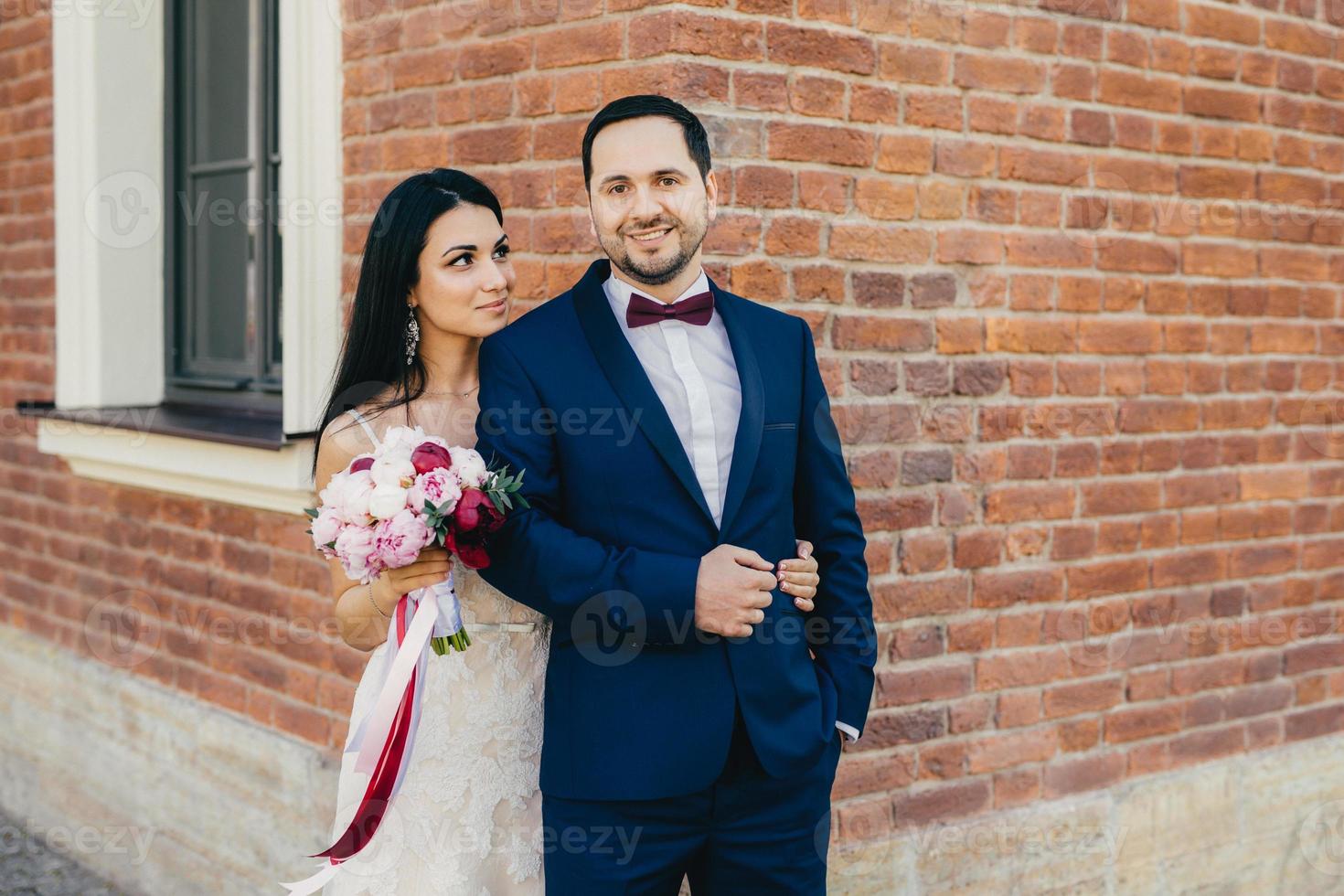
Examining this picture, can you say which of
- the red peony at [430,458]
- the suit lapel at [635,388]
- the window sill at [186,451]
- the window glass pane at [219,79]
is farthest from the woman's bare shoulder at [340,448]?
the window glass pane at [219,79]

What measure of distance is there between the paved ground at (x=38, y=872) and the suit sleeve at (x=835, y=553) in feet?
11.2

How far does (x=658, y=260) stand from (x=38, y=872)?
394cm

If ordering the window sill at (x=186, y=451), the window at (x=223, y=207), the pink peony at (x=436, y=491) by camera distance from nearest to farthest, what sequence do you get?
the pink peony at (x=436, y=491)
the window sill at (x=186, y=451)
the window at (x=223, y=207)

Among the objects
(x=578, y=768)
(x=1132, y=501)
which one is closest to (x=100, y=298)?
(x=578, y=768)

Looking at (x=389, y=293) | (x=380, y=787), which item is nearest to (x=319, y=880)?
(x=380, y=787)

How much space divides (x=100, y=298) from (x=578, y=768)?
3209 mm

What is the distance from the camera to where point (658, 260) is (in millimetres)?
2395

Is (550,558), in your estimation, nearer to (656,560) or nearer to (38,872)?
(656,560)

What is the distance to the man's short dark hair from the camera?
2.39 m

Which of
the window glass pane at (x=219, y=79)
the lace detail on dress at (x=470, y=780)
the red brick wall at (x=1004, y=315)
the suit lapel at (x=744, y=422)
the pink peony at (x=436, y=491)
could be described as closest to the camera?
the pink peony at (x=436, y=491)

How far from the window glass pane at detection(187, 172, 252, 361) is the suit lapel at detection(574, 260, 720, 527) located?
8.11ft

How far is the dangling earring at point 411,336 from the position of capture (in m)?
2.73

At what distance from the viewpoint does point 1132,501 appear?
152 inches

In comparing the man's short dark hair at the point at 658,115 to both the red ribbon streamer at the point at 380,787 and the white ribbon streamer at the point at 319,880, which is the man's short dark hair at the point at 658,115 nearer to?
the red ribbon streamer at the point at 380,787
